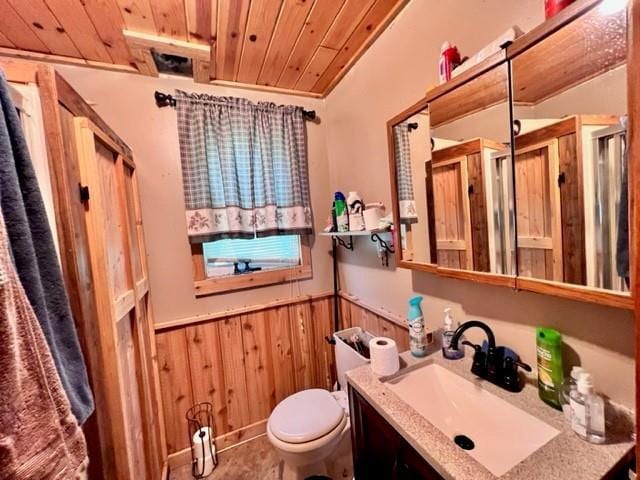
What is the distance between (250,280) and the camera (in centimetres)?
193

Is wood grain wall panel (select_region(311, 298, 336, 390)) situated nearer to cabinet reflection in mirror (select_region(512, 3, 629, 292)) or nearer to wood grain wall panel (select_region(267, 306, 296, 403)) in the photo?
wood grain wall panel (select_region(267, 306, 296, 403))

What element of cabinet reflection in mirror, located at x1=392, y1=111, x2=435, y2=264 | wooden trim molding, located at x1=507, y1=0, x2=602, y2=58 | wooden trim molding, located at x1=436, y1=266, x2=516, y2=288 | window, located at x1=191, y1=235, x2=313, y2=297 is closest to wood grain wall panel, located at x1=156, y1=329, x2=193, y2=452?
window, located at x1=191, y1=235, x2=313, y2=297

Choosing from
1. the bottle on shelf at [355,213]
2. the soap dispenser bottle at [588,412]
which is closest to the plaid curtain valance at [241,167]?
the bottle on shelf at [355,213]

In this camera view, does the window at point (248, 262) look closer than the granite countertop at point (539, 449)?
No

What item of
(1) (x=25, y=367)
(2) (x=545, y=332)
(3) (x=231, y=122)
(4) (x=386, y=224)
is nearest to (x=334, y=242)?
(4) (x=386, y=224)

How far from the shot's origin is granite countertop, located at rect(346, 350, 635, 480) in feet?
1.98

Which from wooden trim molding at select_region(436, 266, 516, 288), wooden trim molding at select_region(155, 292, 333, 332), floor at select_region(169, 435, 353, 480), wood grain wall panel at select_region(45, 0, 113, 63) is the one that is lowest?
floor at select_region(169, 435, 353, 480)

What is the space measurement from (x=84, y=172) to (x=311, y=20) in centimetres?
119

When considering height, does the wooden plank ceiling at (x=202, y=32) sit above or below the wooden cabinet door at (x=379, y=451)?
above

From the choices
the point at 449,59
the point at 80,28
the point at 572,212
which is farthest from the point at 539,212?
the point at 80,28

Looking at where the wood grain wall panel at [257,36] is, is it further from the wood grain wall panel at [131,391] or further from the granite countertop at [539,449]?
the granite countertop at [539,449]

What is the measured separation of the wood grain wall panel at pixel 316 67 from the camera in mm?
1602

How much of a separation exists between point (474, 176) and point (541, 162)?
22 centimetres

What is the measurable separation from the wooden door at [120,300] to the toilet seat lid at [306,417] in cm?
61
